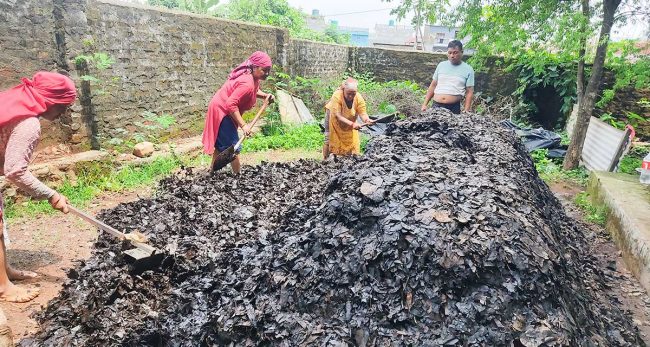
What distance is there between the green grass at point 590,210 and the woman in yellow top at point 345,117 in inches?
111

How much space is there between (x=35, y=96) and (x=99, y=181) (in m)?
2.58

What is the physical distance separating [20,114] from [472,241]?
2802mm

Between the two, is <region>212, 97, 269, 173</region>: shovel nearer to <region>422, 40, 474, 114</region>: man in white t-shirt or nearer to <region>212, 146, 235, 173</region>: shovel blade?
<region>212, 146, 235, 173</region>: shovel blade

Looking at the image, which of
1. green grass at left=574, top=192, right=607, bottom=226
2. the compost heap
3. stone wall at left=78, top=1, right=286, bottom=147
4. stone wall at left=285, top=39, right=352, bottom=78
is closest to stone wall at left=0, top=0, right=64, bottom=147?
stone wall at left=78, top=1, right=286, bottom=147

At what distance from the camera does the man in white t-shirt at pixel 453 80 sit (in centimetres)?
570

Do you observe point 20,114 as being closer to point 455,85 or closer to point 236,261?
point 236,261

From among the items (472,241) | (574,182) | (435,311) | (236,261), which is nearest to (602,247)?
(574,182)

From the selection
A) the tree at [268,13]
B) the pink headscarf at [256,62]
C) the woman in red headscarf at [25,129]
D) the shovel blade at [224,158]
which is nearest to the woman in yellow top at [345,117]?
the pink headscarf at [256,62]

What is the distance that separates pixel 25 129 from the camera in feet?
8.55

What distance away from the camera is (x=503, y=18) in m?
6.34

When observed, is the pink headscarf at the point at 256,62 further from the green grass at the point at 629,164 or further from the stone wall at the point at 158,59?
the green grass at the point at 629,164

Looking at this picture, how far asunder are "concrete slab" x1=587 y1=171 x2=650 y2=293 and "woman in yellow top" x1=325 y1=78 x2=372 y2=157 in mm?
2873

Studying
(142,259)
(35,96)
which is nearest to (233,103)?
(35,96)

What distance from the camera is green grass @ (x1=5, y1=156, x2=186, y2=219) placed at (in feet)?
14.1
